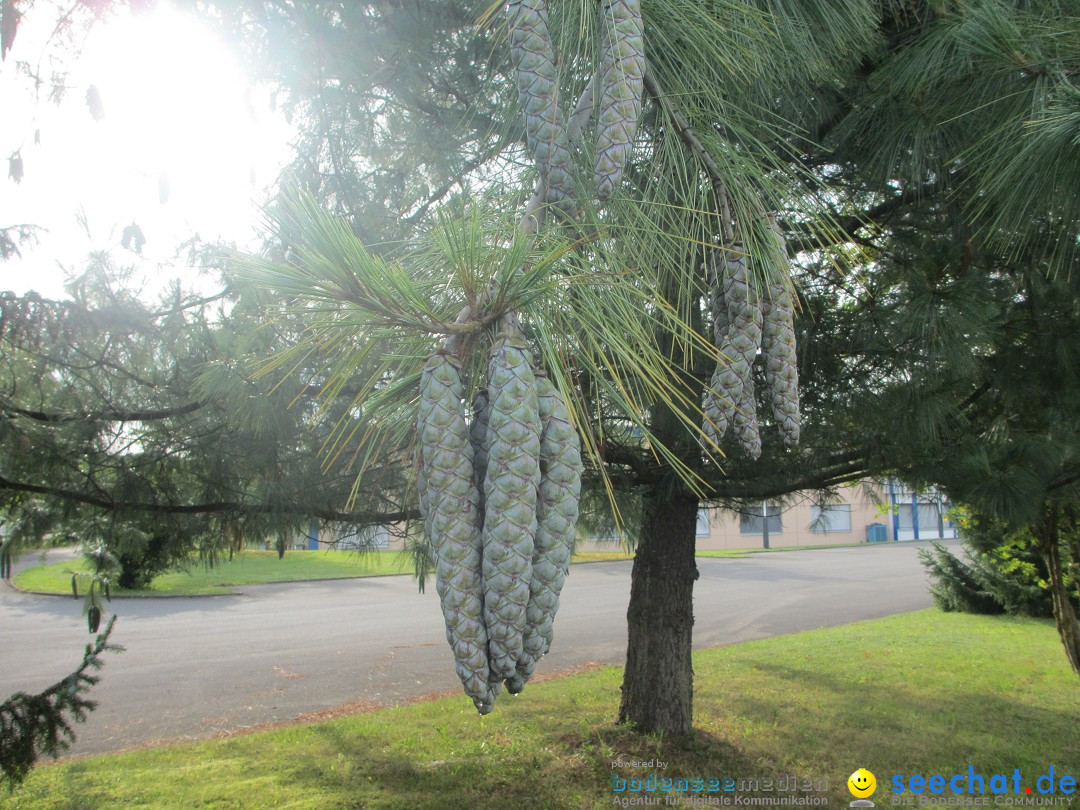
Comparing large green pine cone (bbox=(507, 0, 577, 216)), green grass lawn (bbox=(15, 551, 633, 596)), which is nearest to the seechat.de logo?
large green pine cone (bbox=(507, 0, 577, 216))

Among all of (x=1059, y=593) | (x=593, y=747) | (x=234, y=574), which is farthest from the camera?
(x=234, y=574)

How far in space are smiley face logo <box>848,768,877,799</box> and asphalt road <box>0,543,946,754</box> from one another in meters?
4.08

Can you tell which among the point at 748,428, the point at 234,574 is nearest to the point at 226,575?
the point at 234,574

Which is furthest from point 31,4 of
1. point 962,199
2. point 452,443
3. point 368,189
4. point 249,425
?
point 962,199

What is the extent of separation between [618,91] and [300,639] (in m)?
12.0

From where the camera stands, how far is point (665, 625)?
6.00m

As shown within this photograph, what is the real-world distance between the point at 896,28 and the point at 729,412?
2.48m

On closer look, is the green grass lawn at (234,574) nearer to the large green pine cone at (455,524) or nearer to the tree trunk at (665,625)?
the tree trunk at (665,625)

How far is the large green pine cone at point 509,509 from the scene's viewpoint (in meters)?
1.02

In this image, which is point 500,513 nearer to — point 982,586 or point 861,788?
point 861,788

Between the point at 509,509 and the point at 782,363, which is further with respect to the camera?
the point at 782,363

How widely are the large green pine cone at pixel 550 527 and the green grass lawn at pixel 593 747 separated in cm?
427

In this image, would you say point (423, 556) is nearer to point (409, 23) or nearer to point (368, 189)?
point (368, 189)

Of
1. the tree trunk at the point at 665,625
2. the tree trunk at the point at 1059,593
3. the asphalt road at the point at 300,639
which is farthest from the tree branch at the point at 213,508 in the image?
the tree trunk at the point at 1059,593
